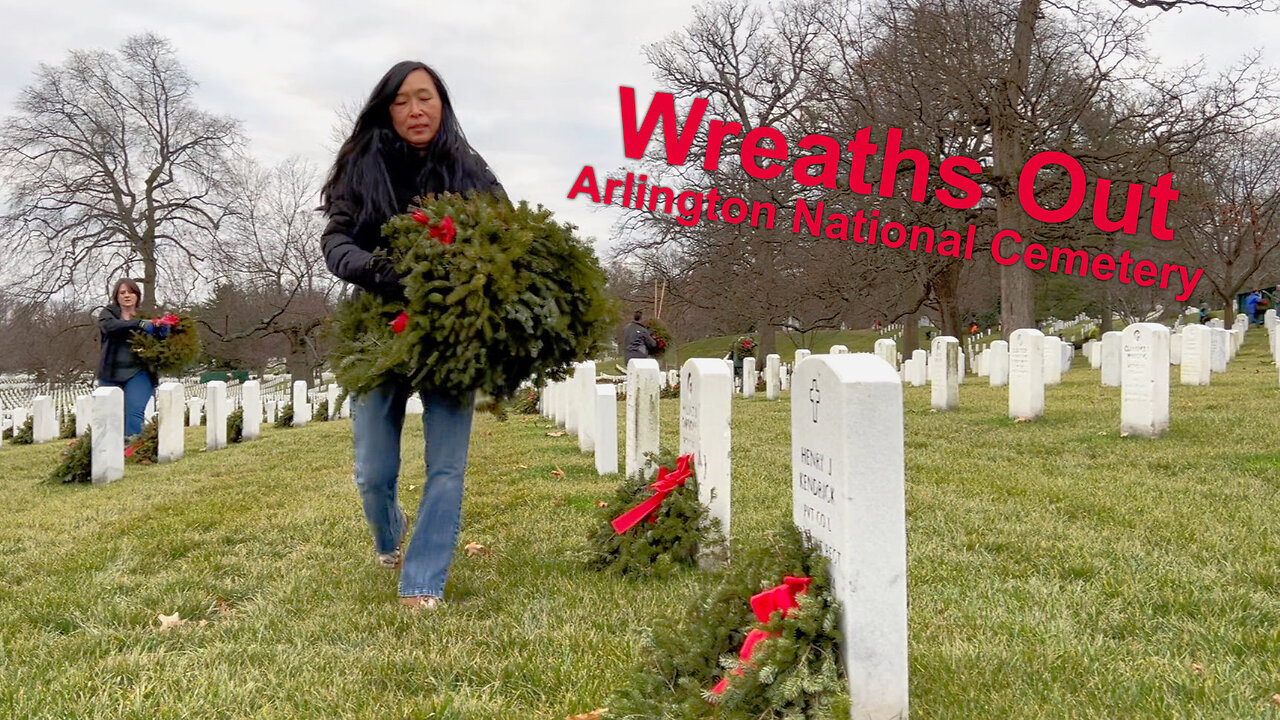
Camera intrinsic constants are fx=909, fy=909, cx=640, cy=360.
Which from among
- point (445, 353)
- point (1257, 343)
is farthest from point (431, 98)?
point (1257, 343)

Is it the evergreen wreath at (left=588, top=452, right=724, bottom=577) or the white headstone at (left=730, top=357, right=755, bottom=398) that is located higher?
the white headstone at (left=730, top=357, right=755, bottom=398)

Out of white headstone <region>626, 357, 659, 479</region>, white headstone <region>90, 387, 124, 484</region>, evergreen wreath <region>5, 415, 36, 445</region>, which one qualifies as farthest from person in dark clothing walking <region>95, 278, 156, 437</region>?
Result: evergreen wreath <region>5, 415, 36, 445</region>

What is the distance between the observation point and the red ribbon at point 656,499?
411 cm

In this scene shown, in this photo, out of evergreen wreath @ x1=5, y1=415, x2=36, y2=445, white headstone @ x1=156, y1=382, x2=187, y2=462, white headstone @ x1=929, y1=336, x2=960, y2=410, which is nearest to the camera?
white headstone @ x1=156, y1=382, x2=187, y2=462

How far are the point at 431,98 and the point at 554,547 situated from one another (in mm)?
2305

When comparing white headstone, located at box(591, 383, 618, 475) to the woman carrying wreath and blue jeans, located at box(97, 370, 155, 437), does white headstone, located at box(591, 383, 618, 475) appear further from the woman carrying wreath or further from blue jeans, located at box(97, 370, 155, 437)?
blue jeans, located at box(97, 370, 155, 437)

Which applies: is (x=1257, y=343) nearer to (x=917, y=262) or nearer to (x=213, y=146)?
(x=917, y=262)

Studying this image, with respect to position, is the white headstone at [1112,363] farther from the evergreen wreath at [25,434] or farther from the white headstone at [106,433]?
the evergreen wreath at [25,434]

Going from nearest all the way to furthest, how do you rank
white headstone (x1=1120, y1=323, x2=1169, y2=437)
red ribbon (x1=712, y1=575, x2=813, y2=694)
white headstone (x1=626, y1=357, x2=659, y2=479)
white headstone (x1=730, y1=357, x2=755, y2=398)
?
red ribbon (x1=712, y1=575, x2=813, y2=694) → white headstone (x1=626, y1=357, x2=659, y2=479) → white headstone (x1=1120, y1=323, x2=1169, y2=437) → white headstone (x1=730, y1=357, x2=755, y2=398)

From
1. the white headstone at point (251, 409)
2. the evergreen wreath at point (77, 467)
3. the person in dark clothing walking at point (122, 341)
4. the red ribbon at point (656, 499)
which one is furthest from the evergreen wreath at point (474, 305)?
the white headstone at point (251, 409)

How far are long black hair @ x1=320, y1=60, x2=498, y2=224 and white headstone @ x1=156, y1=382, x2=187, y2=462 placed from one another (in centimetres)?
822

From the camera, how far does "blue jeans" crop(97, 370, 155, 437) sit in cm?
1037

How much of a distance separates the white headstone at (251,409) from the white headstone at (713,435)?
11252 millimetres

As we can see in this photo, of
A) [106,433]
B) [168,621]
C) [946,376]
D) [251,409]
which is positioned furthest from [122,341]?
[946,376]
